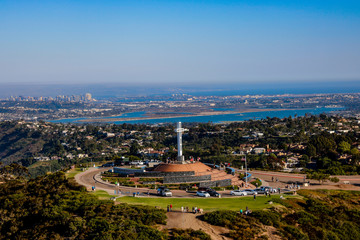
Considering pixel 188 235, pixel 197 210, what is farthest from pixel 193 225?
pixel 197 210

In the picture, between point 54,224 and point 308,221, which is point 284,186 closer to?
point 308,221

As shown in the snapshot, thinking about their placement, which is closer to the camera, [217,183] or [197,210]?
[197,210]

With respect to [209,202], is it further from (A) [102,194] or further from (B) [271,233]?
(A) [102,194]

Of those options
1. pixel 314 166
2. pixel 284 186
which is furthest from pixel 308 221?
pixel 314 166

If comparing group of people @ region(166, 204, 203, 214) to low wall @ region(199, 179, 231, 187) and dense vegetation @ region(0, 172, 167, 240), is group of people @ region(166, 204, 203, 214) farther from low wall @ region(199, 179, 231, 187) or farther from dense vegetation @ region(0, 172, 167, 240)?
low wall @ region(199, 179, 231, 187)

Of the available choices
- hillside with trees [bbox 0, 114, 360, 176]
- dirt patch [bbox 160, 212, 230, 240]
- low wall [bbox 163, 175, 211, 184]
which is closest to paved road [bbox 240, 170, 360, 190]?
hillside with trees [bbox 0, 114, 360, 176]

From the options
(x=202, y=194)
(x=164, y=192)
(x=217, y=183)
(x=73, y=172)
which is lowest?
(x=73, y=172)

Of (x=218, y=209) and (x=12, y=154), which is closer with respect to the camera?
(x=218, y=209)
